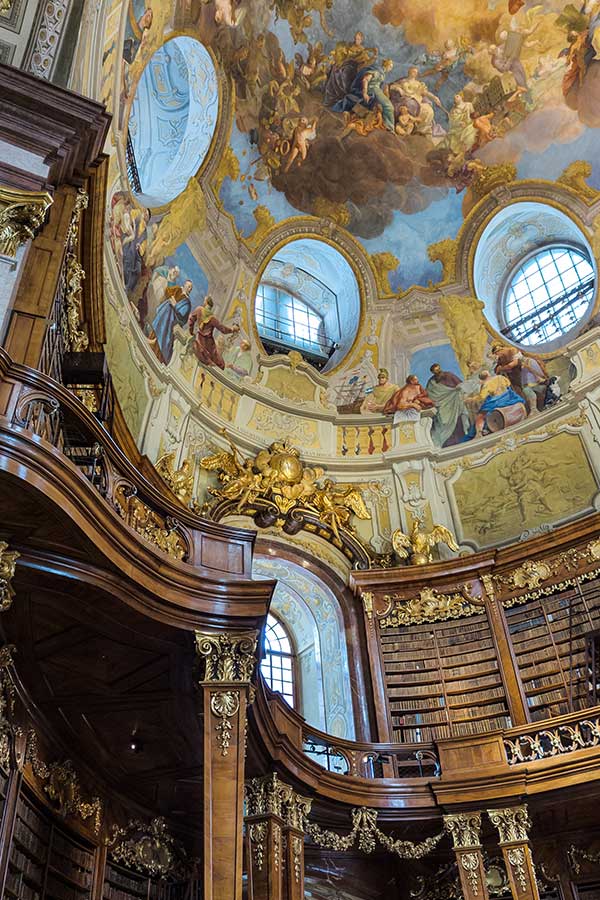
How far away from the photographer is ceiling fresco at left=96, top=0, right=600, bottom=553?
1331 cm

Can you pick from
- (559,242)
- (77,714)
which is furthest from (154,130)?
(77,714)

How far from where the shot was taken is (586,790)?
942 cm

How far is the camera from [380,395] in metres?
15.6

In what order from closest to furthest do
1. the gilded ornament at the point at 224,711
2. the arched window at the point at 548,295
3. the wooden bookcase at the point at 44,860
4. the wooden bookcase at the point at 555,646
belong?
the gilded ornament at the point at 224,711 < the wooden bookcase at the point at 44,860 < the wooden bookcase at the point at 555,646 < the arched window at the point at 548,295

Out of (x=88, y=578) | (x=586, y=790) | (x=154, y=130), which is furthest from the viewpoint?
(x=154, y=130)

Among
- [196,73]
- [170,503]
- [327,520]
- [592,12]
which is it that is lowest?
[170,503]

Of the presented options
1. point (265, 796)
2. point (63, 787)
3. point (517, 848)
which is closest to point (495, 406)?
point (517, 848)

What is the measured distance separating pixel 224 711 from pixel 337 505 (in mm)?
7985

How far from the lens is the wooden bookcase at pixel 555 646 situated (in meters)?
11.1

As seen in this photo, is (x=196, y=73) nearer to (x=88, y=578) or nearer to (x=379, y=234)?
(x=379, y=234)

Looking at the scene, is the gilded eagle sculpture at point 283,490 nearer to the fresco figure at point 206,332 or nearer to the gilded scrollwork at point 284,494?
the gilded scrollwork at point 284,494

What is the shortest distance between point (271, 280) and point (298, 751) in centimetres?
1069

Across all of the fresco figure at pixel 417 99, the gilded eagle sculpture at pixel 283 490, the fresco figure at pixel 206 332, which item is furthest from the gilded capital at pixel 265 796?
the fresco figure at pixel 417 99

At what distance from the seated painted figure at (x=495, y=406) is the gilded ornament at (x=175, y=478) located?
5.48m
